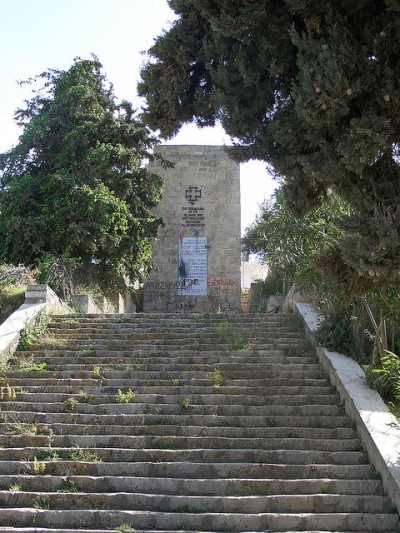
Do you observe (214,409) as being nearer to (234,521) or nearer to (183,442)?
(183,442)

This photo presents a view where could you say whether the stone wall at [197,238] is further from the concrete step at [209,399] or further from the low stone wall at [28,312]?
the concrete step at [209,399]

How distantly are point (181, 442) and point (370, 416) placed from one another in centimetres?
217

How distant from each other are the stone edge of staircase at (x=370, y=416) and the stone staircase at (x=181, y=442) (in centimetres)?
14

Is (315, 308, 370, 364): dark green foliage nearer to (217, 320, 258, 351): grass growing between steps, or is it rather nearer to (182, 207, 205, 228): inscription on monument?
(217, 320, 258, 351): grass growing between steps

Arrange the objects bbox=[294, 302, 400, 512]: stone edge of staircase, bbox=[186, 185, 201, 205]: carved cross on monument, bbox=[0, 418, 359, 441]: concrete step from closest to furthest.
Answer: bbox=[294, 302, 400, 512]: stone edge of staircase
bbox=[0, 418, 359, 441]: concrete step
bbox=[186, 185, 201, 205]: carved cross on monument

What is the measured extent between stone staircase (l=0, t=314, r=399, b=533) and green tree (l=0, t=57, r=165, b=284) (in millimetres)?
4891

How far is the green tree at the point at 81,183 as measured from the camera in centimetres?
1465

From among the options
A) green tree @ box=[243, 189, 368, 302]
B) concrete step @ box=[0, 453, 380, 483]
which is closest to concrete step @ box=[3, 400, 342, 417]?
concrete step @ box=[0, 453, 380, 483]

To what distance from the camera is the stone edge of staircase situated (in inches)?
251

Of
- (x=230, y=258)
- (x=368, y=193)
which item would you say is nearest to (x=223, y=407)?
(x=368, y=193)

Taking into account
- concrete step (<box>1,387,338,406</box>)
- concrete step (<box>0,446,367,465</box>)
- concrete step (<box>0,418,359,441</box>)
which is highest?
concrete step (<box>1,387,338,406</box>)

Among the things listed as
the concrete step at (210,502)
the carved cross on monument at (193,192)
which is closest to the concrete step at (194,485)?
the concrete step at (210,502)

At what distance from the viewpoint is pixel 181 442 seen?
729cm

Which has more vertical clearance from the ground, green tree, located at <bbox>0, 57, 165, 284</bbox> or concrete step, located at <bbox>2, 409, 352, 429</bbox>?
green tree, located at <bbox>0, 57, 165, 284</bbox>
